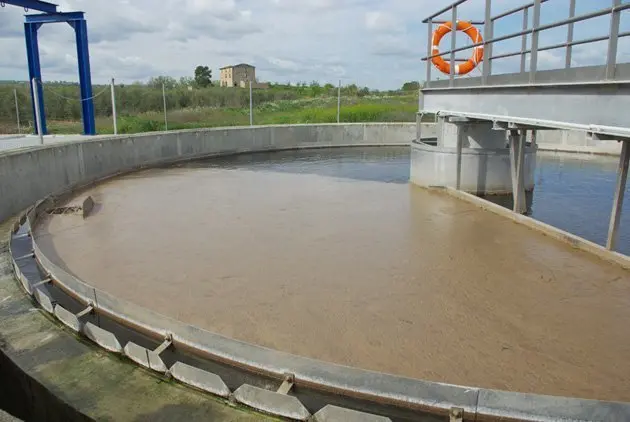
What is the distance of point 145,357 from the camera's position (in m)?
3.39

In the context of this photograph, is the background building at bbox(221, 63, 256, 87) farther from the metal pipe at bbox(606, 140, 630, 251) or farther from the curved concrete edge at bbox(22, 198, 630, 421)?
the curved concrete edge at bbox(22, 198, 630, 421)

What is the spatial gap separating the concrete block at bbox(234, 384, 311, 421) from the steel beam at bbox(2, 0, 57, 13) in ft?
45.7

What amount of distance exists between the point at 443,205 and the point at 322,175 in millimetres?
4295

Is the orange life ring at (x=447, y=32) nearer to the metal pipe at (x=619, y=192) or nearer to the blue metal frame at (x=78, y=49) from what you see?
the metal pipe at (x=619, y=192)

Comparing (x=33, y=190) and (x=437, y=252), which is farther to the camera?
(x=33, y=190)

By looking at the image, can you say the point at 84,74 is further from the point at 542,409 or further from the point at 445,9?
the point at 542,409

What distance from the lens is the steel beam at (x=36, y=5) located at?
43.9 feet

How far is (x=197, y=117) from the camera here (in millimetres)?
24125

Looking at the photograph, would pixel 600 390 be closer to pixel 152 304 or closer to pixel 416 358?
pixel 416 358

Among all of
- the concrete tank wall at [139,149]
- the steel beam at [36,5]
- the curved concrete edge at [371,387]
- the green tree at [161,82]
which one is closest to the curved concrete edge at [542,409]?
the curved concrete edge at [371,387]

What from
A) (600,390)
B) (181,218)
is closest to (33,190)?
(181,218)

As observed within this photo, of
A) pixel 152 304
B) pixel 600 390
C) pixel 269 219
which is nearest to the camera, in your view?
pixel 600 390

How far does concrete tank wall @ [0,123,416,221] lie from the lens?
8344mm

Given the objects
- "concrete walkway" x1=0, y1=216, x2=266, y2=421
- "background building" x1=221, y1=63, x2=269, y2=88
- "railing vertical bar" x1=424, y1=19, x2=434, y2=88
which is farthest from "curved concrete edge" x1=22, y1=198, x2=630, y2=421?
"background building" x1=221, y1=63, x2=269, y2=88
